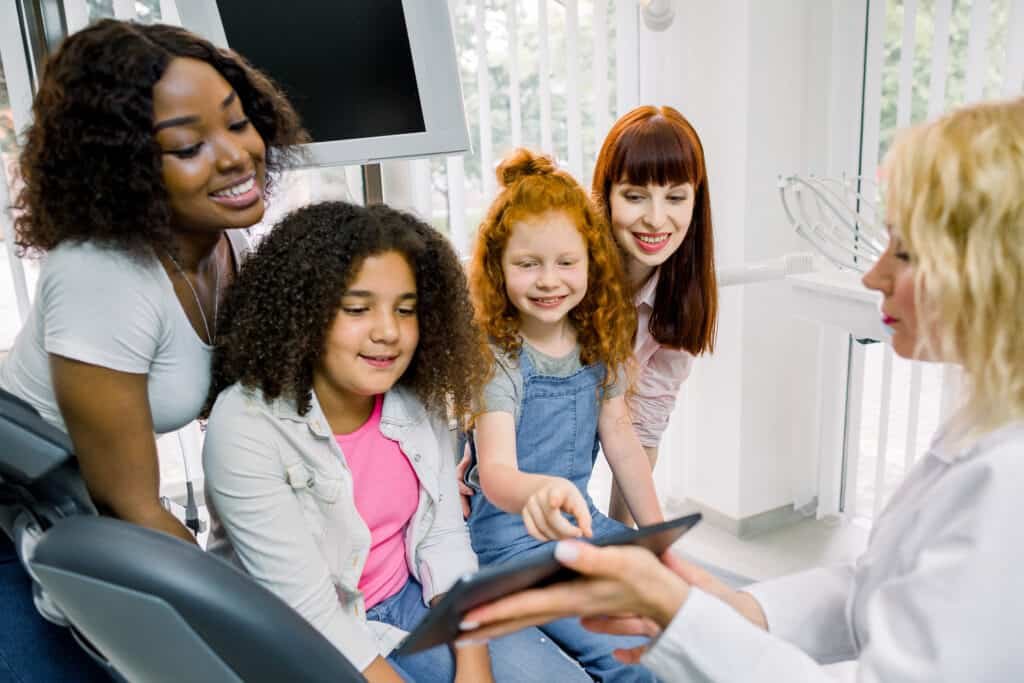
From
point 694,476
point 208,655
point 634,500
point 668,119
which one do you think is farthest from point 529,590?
point 694,476

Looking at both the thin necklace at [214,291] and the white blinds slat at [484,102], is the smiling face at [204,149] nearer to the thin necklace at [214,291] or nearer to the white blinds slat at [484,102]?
the thin necklace at [214,291]

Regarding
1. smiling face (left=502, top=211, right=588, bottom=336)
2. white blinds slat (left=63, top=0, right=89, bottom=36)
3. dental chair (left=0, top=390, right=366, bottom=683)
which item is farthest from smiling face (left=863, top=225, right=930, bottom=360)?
white blinds slat (left=63, top=0, right=89, bottom=36)

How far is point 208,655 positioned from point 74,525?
0.17m

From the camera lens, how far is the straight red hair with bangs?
1.52m

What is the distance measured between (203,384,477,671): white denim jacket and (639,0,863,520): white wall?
151 cm

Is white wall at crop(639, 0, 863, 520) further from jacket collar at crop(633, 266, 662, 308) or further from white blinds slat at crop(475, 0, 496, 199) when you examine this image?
jacket collar at crop(633, 266, 662, 308)

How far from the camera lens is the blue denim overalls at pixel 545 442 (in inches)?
54.7

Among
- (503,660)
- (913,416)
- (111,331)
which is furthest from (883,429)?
(111,331)

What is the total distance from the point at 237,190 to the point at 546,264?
500mm

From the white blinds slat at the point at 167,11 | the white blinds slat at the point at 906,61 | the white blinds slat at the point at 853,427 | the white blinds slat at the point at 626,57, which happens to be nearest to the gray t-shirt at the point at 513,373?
the white blinds slat at the point at 167,11

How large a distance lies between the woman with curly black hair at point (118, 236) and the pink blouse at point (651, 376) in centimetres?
88

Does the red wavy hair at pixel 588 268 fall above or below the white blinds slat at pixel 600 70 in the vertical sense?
below

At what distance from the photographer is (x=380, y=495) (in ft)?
3.98

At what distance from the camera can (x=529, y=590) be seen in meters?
0.80
